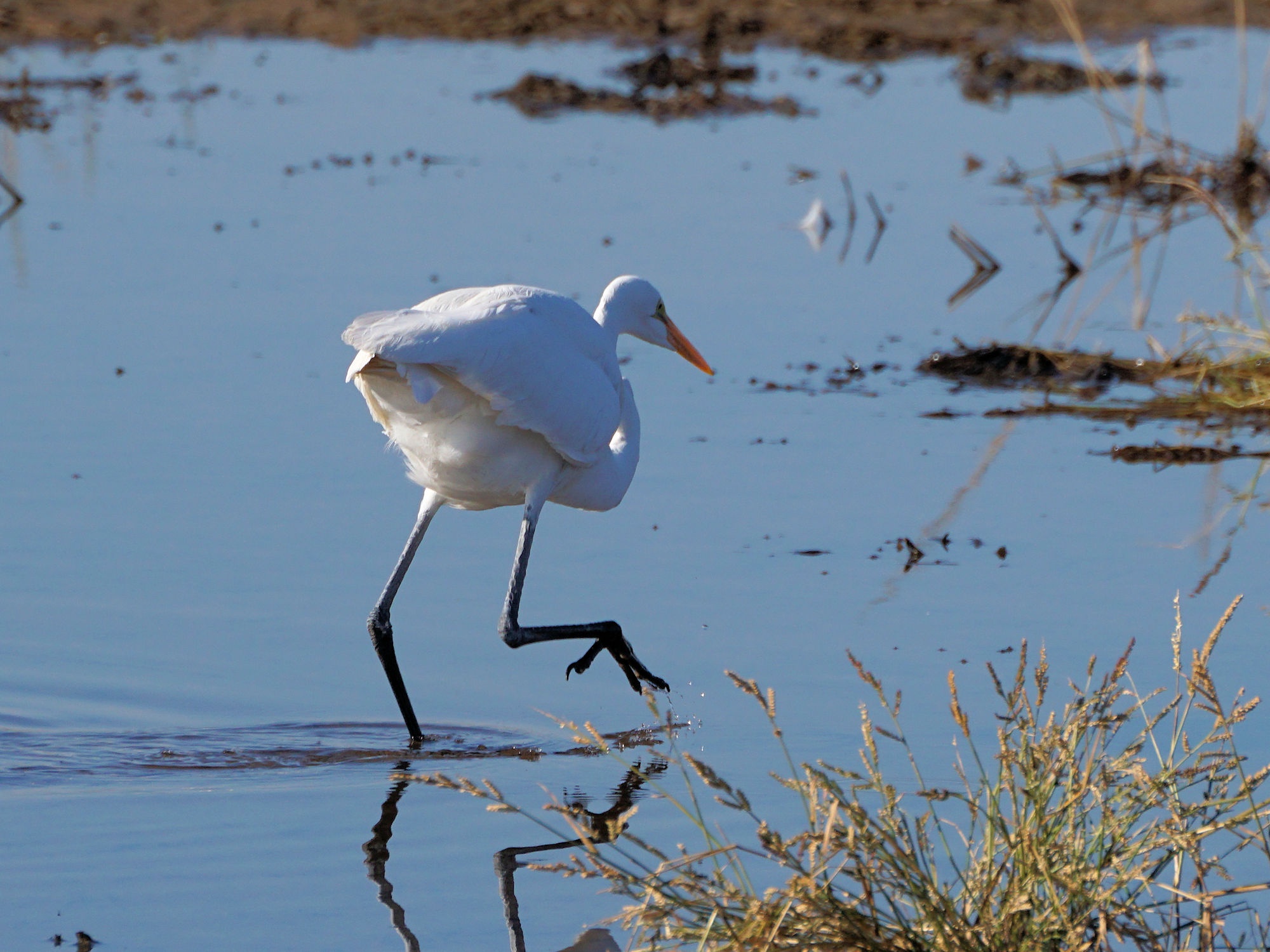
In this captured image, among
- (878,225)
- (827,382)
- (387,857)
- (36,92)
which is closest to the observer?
(387,857)

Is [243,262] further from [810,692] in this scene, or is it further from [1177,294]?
[810,692]

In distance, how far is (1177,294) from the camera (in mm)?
10914

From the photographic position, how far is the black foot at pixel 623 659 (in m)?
5.15

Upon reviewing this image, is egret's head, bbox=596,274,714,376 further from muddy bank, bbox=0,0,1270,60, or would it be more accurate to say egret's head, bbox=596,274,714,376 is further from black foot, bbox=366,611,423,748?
muddy bank, bbox=0,0,1270,60

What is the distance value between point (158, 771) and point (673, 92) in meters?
14.9

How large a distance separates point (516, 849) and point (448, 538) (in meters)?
2.62

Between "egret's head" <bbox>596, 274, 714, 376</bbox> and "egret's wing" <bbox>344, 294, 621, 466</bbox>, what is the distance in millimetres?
538

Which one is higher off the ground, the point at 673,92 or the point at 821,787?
the point at 673,92

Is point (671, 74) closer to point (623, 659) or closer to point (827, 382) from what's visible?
point (827, 382)

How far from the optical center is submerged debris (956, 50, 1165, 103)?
19.5m

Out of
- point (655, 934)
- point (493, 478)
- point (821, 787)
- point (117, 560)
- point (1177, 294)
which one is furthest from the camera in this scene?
point (1177, 294)

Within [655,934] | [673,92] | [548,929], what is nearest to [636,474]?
[548,929]

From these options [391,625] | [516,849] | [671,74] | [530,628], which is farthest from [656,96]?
[516,849]

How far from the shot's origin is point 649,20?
21859 millimetres
